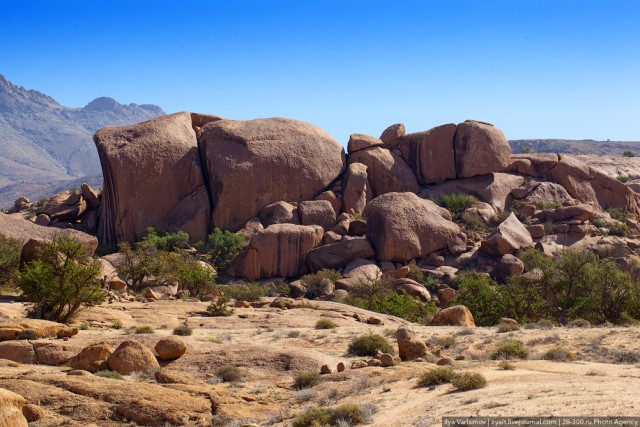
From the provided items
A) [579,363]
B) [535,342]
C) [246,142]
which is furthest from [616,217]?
[579,363]

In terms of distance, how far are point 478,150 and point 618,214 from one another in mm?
10171

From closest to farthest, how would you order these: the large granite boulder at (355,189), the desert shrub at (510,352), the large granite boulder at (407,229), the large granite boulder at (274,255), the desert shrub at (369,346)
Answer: the desert shrub at (510,352)
the desert shrub at (369,346)
the large granite boulder at (274,255)
the large granite boulder at (407,229)
the large granite boulder at (355,189)

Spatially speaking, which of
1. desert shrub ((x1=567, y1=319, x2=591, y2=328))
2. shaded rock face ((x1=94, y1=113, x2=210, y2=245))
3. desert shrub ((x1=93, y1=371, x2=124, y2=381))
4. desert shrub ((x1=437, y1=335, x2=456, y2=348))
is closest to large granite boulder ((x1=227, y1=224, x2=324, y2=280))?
shaded rock face ((x1=94, y1=113, x2=210, y2=245))

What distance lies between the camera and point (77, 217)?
49344 mm

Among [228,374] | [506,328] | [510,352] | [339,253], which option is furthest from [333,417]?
[339,253]

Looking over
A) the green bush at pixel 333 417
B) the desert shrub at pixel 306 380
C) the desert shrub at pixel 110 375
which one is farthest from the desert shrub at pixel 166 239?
the green bush at pixel 333 417

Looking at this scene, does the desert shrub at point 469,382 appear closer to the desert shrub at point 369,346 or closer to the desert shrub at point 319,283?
the desert shrub at point 369,346

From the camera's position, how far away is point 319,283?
3669 cm

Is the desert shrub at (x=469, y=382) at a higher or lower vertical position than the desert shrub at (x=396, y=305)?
higher

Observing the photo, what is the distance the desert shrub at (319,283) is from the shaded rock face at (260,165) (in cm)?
1032

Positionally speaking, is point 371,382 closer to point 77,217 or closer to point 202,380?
point 202,380

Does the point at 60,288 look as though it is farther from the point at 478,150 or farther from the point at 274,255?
the point at 478,150

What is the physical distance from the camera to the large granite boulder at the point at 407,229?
1603 inches

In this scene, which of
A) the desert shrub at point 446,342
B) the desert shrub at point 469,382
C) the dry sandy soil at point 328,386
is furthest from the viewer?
the desert shrub at point 446,342
